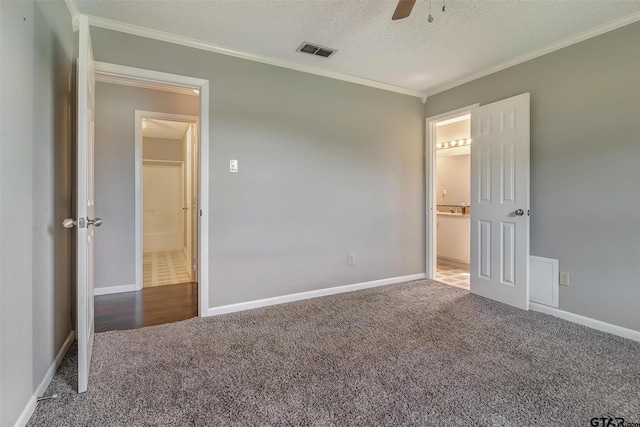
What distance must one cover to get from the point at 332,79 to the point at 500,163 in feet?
6.44

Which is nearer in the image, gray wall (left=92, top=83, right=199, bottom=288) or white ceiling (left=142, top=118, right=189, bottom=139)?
gray wall (left=92, top=83, right=199, bottom=288)

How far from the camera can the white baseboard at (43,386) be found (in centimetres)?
142

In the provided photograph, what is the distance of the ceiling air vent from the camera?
279 cm

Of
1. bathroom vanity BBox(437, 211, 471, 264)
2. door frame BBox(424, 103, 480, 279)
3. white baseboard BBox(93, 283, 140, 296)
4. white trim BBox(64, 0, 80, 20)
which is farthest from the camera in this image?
bathroom vanity BBox(437, 211, 471, 264)

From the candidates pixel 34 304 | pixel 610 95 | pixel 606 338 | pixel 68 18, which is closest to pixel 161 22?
pixel 68 18

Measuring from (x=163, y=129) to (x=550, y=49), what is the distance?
5.49 m

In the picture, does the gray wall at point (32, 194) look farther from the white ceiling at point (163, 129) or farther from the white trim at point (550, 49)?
the white trim at point (550, 49)

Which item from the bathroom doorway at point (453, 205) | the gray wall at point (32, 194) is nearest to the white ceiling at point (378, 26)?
the gray wall at point (32, 194)

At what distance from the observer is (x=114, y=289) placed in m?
3.59

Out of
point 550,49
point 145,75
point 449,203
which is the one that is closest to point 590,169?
point 550,49

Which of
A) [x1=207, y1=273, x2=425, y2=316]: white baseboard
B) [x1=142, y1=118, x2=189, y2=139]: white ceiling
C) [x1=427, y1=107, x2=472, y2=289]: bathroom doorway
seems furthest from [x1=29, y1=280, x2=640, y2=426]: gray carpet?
[x1=142, y1=118, x2=189, y2=139]: white ceiling

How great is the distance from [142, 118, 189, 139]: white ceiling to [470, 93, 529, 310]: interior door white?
4.25 meters

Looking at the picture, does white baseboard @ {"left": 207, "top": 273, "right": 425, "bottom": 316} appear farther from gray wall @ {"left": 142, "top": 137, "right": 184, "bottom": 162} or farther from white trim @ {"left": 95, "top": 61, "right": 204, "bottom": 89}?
gray wall @ {"left": 142, "top": 137, "right": 184, "bottom": 162}

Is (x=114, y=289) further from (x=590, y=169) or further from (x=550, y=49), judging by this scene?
(x=550, y=49)
